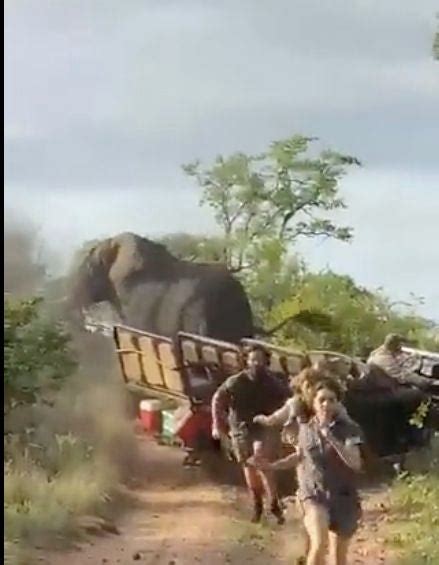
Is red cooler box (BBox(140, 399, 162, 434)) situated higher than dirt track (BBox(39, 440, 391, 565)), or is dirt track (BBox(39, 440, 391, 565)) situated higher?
red cooler box (BBox(140, 399, 162, 434))

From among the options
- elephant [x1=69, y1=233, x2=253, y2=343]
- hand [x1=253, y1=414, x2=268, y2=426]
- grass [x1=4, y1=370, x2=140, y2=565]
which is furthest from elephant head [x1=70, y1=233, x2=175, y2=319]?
hand [x1=253, y1=414, x2=268, y2=426]

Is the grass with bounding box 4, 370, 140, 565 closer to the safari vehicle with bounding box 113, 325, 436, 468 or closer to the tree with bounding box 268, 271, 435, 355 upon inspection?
the safari vehicle with bounding box 113, 325, 436, 468

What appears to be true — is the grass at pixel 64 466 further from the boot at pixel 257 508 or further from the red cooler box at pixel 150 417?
the boot at pixel 257 508

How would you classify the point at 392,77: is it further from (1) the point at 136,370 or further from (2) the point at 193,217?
(1) the point at 136,370

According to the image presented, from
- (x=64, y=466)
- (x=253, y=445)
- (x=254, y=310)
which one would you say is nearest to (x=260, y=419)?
(x=253, y=445)

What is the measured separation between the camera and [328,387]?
4.60 feet

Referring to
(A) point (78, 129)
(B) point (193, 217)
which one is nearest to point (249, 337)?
(B) point (193, 217)

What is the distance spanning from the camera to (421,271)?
4.70ft

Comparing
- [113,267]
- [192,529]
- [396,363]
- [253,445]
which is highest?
[113,267]

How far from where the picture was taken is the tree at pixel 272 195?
1.43 meters

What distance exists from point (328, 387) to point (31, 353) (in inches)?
15.4

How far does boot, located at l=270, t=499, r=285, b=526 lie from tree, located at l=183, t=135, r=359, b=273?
31 cm

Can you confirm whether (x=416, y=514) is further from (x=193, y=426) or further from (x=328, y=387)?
(x=193, y=426)

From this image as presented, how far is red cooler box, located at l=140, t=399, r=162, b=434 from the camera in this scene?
1395 mm
